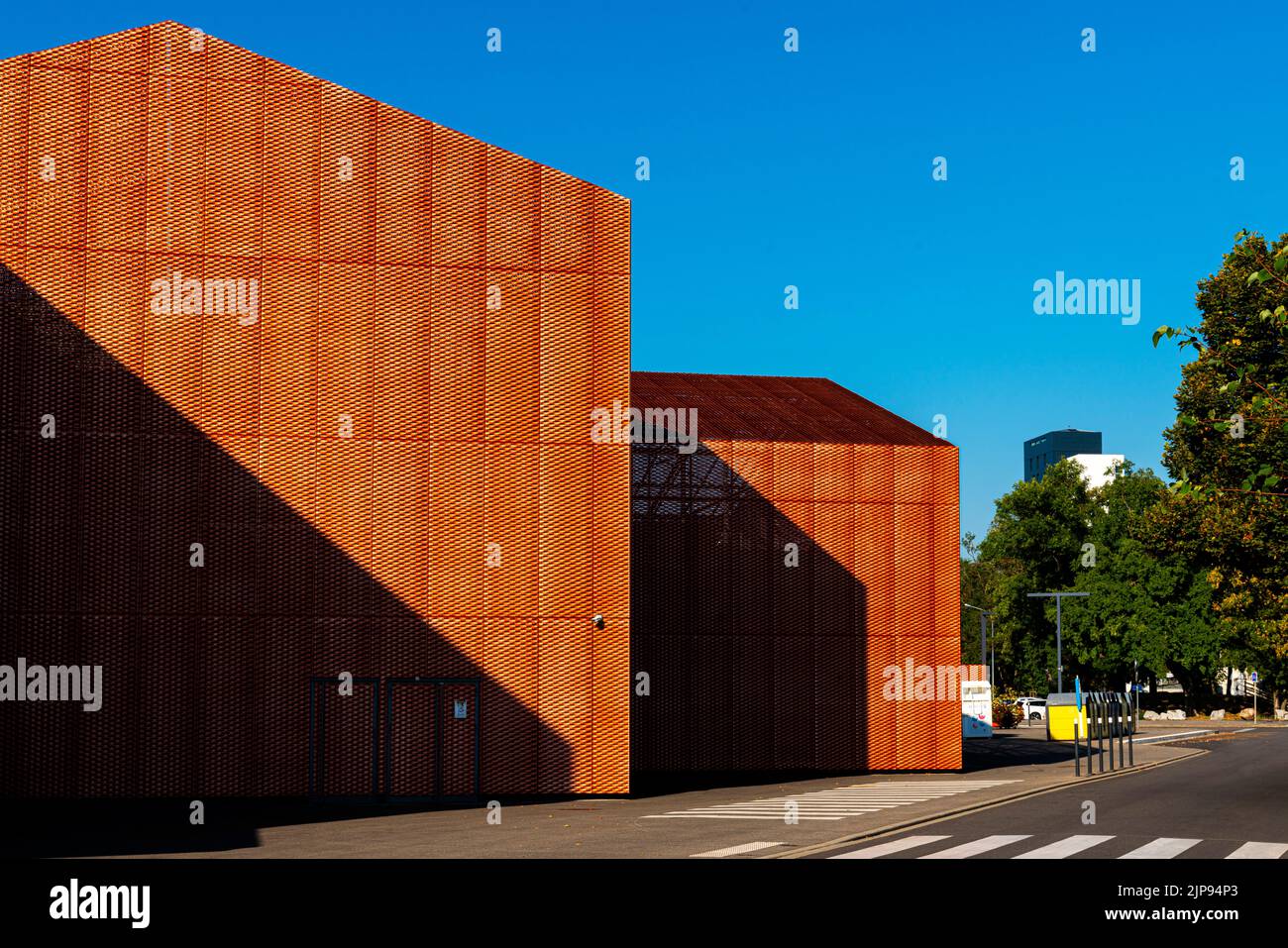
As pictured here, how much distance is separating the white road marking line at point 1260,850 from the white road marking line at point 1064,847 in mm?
1844

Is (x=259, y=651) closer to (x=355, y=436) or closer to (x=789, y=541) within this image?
(x=355, y=436)

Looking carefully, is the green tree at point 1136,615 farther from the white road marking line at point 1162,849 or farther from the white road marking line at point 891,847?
the white road marking line at point 891,847

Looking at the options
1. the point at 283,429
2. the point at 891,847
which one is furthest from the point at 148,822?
the point at 891,847

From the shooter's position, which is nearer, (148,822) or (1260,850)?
(1260,850)

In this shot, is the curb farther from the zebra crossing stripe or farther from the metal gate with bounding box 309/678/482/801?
the metal gate with bounding box 309/678/482/801

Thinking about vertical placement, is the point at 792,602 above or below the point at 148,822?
above

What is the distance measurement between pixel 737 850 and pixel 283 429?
1454 centimetres

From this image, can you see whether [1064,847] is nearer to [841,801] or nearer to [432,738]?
[841,801]

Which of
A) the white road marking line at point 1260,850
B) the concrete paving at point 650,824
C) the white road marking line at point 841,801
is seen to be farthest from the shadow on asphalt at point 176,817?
the white road marking line at point 1260,850

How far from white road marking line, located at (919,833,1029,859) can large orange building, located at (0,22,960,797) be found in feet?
34.5

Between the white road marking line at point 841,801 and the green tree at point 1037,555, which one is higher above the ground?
the green tree at point 1037,555

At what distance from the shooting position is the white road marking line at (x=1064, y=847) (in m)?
17.8

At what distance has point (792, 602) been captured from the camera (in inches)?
1490

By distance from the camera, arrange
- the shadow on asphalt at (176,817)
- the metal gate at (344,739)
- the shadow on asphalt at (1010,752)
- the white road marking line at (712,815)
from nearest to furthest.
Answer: the shadow on asphalt at (176,817) < the white road marking line at (712,815) < the metal gate at (344,739) < the shadow on asphalt at (1010,752)
